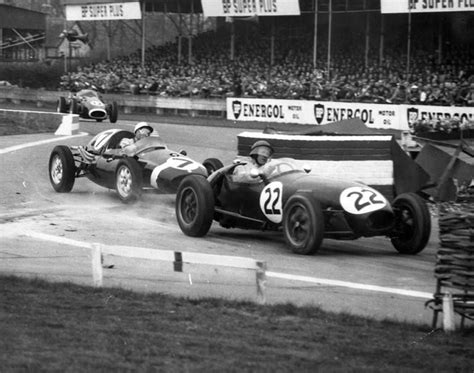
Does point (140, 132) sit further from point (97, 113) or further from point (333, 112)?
point (333, 112)

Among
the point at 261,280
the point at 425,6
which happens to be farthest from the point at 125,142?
the point at 425,6

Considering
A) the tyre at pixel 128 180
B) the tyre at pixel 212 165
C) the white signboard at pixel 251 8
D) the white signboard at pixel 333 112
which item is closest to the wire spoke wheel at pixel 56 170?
the tyre at pixel 128 180

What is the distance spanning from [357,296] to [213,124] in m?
26.7

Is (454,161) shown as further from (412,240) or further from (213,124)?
(213,124)

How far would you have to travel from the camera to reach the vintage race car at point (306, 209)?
11453mm

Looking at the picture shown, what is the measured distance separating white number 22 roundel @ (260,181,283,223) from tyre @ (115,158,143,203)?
396cm

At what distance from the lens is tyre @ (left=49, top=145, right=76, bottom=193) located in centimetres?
1736

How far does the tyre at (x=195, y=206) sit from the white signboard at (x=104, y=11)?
118ft

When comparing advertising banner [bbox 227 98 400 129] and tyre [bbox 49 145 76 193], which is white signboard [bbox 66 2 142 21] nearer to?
advertising banner [bbox 227 98 400 129]

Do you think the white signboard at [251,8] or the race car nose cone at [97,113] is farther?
the white signboard at [251,8]

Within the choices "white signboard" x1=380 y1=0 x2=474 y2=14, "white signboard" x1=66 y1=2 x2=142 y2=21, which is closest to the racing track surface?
"white signboard" x1=380 y1=0 x2=474 y2=14

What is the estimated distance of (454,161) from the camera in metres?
16.0

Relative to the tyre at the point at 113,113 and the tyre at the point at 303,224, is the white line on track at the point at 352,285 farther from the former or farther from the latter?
the tyre at the point at 113,113

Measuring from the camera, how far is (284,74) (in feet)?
135
